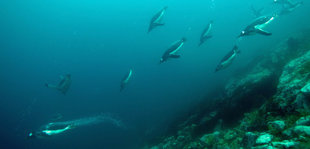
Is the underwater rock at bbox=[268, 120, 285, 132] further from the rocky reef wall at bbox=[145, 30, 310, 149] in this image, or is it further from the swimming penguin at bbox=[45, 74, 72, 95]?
the swimming penguin at bbox=[45, 74, 72, 95]

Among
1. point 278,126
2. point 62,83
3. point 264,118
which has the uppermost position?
point 62,83

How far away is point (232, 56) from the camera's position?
625 centimetres

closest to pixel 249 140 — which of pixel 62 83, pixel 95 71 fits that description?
pixel 62 83

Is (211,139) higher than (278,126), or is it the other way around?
(278,126)

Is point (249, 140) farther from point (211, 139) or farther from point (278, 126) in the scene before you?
point (211, 139)

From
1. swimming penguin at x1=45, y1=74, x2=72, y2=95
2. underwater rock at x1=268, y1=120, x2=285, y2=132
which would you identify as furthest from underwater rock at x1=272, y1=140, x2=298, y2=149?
swimming penguin at x1=45, y1=74, x2=72, y2=95

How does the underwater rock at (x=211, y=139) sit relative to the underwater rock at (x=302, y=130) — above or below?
below

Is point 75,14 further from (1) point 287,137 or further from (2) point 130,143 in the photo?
(1) point 287,137

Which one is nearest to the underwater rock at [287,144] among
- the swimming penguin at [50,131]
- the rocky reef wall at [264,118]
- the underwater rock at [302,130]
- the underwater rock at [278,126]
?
the rocky reef wall at [264,118]

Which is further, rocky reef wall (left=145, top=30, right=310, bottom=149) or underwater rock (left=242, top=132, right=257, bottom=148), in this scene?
underwater rock (left=242, top=132, right=257, bottom=148)

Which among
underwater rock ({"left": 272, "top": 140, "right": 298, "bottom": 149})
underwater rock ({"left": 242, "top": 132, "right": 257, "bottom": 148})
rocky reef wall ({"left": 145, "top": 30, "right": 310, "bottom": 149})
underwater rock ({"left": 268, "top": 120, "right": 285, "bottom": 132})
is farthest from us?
underwater rock ({"left": 242, "top": 132, "right": 257, "bottom": 148})

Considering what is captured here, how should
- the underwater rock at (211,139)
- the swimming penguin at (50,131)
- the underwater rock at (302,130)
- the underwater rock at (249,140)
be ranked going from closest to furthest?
the underwater rock at (302,130), the underwater rock at (249,140), the underwater rock at (211,139), the swimming penguin at (50,131)

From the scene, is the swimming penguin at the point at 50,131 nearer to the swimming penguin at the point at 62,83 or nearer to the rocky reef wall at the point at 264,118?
the swimming penguin at the point at 62,83

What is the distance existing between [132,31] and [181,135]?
218ft
